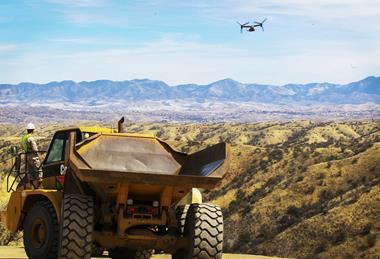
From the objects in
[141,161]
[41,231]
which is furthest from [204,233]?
[41,231]

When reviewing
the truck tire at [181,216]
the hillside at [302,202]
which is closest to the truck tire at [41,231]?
the truck tire at [181,216]

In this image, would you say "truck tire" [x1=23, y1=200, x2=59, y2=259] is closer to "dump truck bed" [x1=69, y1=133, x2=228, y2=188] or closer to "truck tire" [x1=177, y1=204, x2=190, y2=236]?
"dump truck bed" [x1=69, y1=133, x2=228, y2=188]

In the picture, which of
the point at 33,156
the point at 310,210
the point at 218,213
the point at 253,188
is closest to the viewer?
the point at 218,213

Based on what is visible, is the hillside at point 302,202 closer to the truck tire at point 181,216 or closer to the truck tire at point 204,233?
the truck tire at point 181,216

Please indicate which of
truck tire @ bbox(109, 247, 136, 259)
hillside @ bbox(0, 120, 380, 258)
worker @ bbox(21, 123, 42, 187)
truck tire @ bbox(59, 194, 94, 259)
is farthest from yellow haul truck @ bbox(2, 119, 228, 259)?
hillside @ bbox(0, 120, 380, 258)

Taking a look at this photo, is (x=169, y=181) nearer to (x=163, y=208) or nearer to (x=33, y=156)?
(x=163, y=208)

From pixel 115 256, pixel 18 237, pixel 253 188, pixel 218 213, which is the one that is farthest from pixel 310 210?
pixel 218 213

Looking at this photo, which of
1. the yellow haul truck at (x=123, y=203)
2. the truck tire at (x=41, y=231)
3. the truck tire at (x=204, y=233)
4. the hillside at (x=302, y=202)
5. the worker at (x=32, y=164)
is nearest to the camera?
the yellow haul truck at (x=123, y=203)
